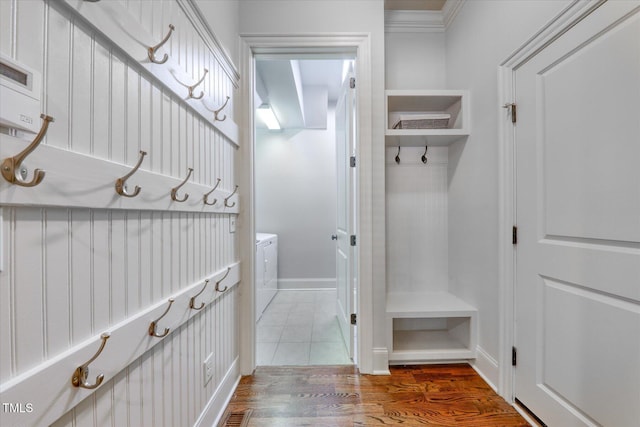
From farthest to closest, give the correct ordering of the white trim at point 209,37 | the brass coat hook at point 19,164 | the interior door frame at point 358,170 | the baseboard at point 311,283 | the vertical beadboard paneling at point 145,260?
the baseboard at point 311,283 < the interior door frame at point 358,170 < the white trim at point 209,37 < the vertical beadboard paneling at point 145,260 < the brass coat hook at point 19,164

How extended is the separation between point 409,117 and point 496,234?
959mm

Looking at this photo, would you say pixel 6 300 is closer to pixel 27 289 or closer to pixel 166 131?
pixel 27 289

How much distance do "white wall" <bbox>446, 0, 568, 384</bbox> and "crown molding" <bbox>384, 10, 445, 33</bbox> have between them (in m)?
0.13

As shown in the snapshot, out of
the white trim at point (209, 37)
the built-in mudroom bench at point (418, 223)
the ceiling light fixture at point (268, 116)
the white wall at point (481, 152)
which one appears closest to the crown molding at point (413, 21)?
the white wall at point (481, 152)

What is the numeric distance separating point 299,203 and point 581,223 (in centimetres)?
330

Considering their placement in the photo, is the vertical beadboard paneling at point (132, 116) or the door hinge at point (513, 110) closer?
the vertical beadboard paneling at point (132, 116)

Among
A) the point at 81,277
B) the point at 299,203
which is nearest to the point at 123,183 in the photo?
the point at 81,277

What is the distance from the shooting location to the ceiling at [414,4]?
2053mm

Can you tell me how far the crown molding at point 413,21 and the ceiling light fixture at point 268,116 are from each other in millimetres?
1549

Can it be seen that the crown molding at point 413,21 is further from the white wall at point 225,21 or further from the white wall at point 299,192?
the white wall at point 299,192

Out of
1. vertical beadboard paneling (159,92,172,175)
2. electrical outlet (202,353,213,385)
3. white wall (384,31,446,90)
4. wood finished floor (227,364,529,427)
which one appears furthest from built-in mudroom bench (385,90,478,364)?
vertical beadboard paneling (159,92,172,175)

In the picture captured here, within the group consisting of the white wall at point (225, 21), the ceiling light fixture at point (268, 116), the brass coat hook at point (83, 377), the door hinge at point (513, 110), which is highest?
the ceiling light fixture at point (268, 116)

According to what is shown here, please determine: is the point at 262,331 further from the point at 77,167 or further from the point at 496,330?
the point at 77,167

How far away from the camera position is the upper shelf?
192 centimetres
